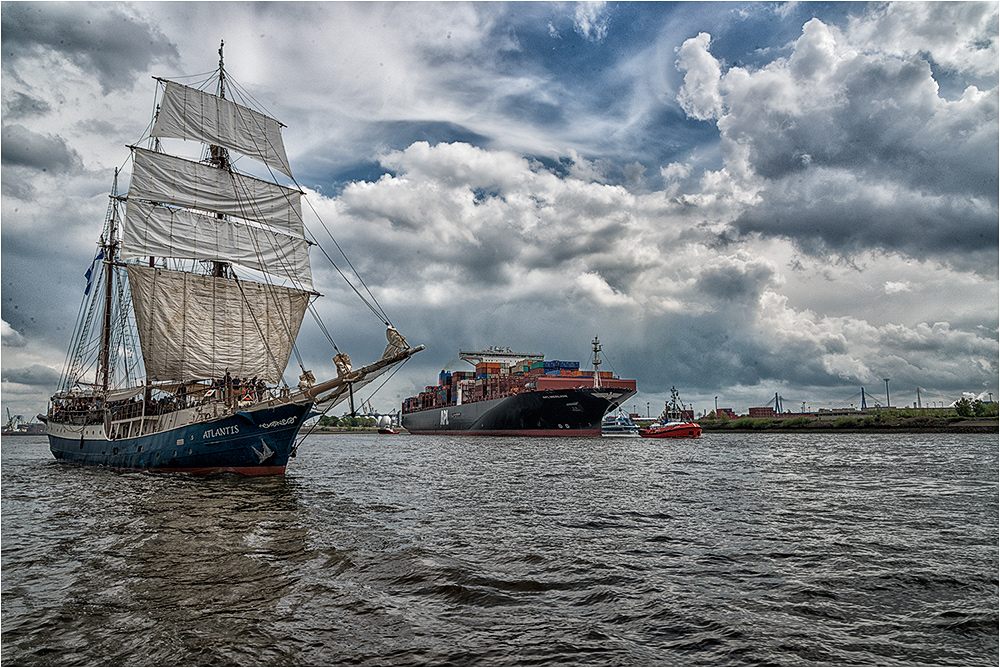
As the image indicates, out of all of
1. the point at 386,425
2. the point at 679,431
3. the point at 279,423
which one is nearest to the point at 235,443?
the point at 279,423

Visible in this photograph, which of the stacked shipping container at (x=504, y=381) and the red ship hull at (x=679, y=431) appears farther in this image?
the stacked shipping container at (x=504, y=381)

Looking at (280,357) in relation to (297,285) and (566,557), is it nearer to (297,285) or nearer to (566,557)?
(297,285)

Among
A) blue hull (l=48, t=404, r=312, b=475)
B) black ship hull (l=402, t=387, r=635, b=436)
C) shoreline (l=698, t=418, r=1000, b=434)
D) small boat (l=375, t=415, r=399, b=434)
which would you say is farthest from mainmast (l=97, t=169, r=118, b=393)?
small boat (l=375, t=415, r=399, b=434)

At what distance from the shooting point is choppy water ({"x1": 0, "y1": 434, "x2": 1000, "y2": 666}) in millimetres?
5785

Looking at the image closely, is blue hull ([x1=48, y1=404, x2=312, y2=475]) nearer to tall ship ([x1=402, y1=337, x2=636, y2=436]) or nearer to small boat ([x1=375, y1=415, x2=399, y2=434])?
tall ship ([x1=402, y1=337, x2=636, y2=436])

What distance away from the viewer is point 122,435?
29703 mm

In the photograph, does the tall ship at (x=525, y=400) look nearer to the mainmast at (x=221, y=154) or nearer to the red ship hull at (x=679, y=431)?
the red ship hull at (x=679, y=431)

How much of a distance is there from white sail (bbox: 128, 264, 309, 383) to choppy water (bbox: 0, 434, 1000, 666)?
56.2 feet

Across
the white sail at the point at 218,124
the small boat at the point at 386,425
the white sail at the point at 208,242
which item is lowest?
the small boat at the point at 386,425

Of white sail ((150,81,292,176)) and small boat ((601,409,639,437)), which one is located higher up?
white sail ((150,81,292,176))

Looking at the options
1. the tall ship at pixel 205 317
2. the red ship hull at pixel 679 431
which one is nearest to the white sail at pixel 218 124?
the tall ship at pixel 205 317

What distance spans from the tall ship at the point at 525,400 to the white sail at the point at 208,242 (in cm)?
3829

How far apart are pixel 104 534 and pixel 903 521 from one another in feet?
59.1

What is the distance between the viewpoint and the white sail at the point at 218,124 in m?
37.3
